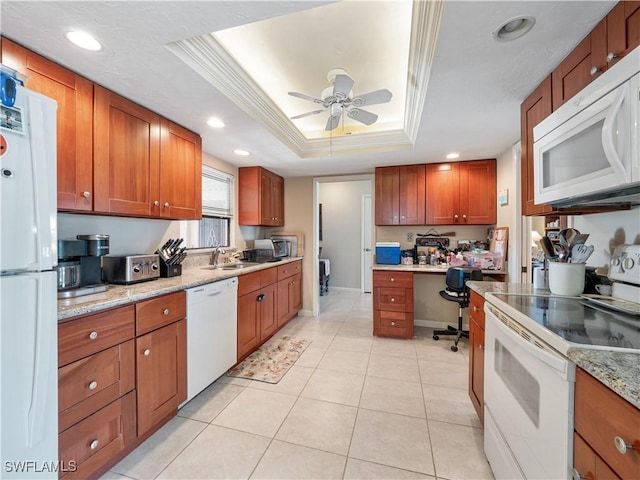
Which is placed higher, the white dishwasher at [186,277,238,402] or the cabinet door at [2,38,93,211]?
the cabinet door at [2,38,93,211]

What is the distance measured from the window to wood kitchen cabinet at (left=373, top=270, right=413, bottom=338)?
2097mm

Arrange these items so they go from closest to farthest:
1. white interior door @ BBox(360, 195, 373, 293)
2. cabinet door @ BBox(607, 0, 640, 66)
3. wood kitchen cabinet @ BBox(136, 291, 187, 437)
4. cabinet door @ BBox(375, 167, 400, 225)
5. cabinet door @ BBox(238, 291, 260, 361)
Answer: cabinet door @ BBox(607, 0, 640, 66), wood kitchen cabinet @ BBox(136, 291, 187, 437), cabinet door @ BBox(238, 291, 260, 361), cabinet door @ BBox(375, 167, 400, 225), white interior door @ BBox(360, 195, 373, 293)

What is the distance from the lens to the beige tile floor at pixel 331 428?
147cm

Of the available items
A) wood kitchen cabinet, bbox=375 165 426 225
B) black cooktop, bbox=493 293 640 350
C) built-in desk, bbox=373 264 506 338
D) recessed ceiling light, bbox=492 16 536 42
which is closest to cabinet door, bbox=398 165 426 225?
wood kitchen cabinet, bbox=375 165 426 225

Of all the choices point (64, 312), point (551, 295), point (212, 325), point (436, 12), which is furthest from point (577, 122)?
point (212, 325)

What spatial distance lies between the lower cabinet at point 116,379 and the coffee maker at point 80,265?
293 mm

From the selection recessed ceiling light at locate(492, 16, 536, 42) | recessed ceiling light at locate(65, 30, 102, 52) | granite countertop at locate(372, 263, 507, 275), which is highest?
recessed ceiling light at locate(65, 30, 102, 52)

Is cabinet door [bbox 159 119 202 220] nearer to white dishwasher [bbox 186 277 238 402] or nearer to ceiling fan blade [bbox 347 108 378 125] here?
white dishwasher [bbox 186 277 238 402]

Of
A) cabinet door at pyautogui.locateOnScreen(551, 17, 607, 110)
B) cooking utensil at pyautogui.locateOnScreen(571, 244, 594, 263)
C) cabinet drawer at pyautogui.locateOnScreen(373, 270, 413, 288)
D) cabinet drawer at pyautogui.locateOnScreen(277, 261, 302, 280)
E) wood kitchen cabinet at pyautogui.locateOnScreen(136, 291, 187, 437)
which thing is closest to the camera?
cabinet door at pyautogui.locateOnScreen(551, 17, 607, 110)

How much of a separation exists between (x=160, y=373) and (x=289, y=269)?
2.21 m

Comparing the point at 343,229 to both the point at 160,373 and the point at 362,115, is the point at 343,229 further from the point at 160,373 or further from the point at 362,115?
the point at 160,373

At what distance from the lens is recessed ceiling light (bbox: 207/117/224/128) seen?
2.19 meters

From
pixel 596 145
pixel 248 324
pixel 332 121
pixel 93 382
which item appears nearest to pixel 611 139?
pixel 596 145

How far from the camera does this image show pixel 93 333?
1.31 metres
